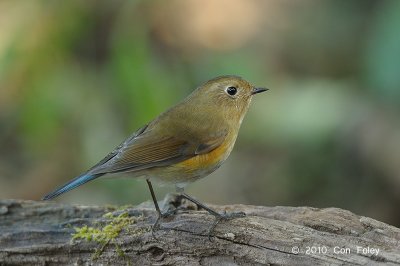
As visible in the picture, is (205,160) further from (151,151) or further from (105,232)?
(105,232)

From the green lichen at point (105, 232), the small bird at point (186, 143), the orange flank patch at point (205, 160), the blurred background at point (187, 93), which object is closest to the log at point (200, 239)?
the green lichen at point (105, 232)

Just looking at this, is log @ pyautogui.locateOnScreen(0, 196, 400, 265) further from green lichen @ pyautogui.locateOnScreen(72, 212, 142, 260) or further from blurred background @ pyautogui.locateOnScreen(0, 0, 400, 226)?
blurred background @ pyautogui.locateOnScreen(0, 0, 400, 226)

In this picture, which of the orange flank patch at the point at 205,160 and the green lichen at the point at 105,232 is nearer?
the green lichen at the point at 105,232

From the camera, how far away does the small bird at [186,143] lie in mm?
3801

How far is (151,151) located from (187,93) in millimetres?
1769

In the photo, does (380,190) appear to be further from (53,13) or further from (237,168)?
(53,13)

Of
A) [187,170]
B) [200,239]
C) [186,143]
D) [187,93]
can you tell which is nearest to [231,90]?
[186,143]

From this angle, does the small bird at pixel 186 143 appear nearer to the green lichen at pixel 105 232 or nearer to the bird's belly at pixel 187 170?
the bird's belly at pixel 187 170

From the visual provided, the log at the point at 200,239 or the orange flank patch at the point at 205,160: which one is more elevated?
the orange flank patch at the point at 205,160

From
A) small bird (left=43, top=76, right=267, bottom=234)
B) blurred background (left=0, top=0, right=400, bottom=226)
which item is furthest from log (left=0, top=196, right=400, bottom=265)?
blurred background (left=0, top=0, right=400, bottom=226)

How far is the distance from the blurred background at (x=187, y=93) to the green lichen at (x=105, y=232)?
1244 mm

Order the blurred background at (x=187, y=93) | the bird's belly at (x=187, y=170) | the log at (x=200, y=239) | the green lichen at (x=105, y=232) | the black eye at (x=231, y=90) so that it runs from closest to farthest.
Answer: the log at (x=200, y=239) < the green lichen at (x=105, y=232) < the bird's belly at (x=187, y=170) < the black eye at (x=231, y=90) < the blurred background at (x=187, y=93)

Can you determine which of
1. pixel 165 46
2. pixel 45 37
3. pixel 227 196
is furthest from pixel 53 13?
pixel 227 196

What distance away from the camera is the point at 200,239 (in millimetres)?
3594
